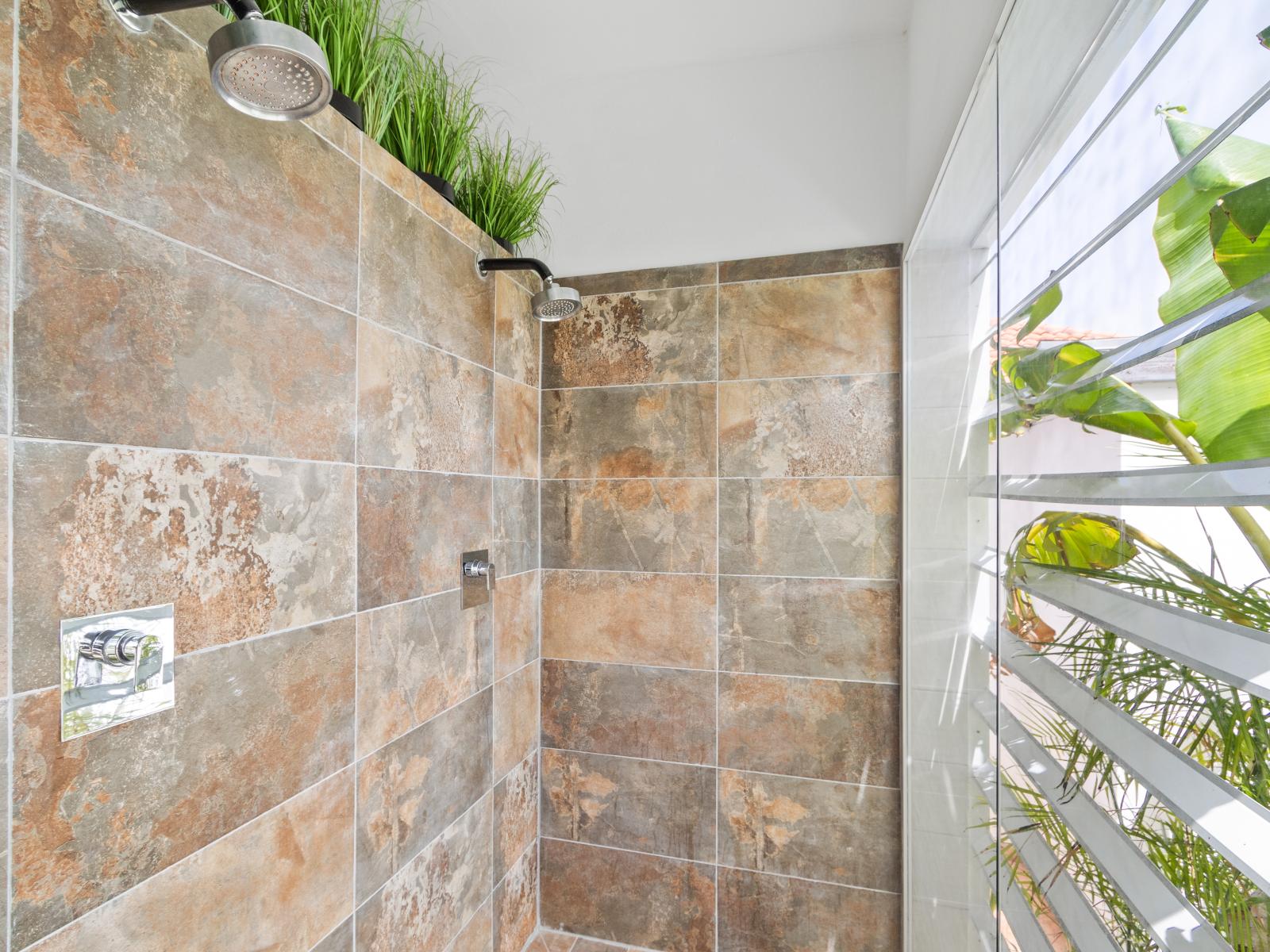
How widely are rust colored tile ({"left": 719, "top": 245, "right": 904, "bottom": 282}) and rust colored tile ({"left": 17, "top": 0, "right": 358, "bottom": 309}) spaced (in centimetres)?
112

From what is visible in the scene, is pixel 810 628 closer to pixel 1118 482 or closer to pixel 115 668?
pixel 1118 482

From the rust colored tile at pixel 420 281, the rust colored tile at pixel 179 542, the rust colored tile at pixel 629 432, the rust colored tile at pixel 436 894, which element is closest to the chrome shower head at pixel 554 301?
the rust colored tile at pixel 420 281

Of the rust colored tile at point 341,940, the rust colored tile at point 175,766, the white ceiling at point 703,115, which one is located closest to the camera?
A: the rust colored tile at point 175,766

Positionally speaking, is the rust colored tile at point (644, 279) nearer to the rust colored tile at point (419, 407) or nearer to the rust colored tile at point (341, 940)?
the rust colored tile at point (419, 407)

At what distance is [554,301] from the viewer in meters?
1.55

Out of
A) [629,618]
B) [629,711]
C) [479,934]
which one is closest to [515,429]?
[629,618]

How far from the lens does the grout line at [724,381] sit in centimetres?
175

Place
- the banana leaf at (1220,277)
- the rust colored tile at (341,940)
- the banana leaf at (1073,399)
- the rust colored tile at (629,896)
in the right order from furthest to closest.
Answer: the rust colored tile at (629,896) < the rust colored tile at (341,940) < the banana leaf at (1073,399) < the banana leaf at (1220,277)

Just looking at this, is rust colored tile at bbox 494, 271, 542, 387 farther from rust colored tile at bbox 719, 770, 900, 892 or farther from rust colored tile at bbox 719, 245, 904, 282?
rust colored tile at bbox 719, 770, 900, 892

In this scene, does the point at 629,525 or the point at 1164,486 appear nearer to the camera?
the point at 1164,486

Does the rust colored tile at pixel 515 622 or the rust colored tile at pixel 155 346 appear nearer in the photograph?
the rust colored tile at pixel 155 346

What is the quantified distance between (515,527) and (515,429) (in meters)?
0.29

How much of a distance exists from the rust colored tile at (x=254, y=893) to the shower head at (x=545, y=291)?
111 centimetres

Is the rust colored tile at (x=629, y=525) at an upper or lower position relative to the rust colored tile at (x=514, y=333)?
lower
